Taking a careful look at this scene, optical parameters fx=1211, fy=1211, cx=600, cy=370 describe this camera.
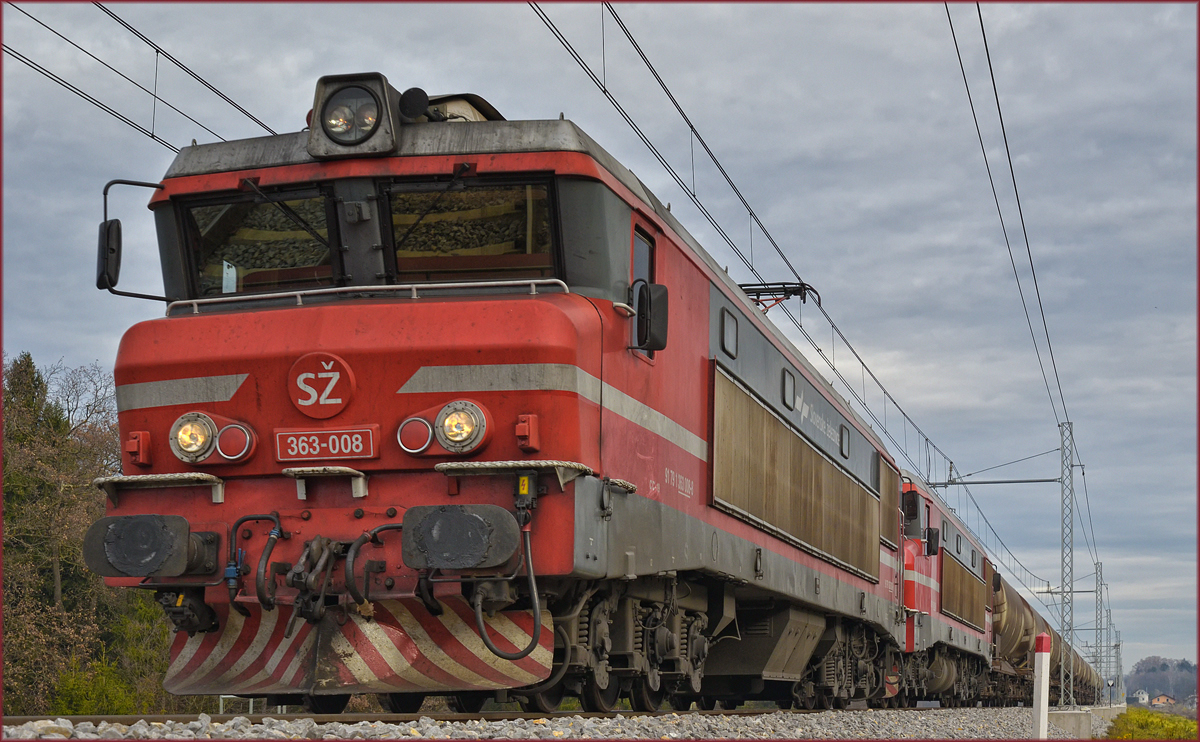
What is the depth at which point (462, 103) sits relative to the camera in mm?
9102

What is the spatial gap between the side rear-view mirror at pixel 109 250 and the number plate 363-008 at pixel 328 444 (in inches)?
78.6

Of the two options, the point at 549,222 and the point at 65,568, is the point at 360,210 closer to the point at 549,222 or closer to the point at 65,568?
the point at 549,222

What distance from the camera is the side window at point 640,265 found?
872 cm

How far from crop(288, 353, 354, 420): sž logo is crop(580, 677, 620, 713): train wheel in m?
2.97

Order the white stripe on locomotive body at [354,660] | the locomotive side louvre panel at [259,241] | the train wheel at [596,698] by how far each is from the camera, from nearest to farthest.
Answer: the white stripe on locomotive body at [354,660] → the locomotive side louvre panel at [259,241] → the train wheel at [596,698]

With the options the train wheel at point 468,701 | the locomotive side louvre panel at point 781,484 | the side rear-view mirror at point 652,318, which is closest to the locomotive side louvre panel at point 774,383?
the locomotive side louvre panel at point 781,484

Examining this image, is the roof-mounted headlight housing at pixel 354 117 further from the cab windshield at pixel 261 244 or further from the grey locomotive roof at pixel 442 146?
the cab windshield at pixel 261 244

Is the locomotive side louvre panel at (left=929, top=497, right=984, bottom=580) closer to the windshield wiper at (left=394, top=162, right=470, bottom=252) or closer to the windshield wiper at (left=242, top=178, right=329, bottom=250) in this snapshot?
the windshield wiper at (left=394, top=162, right=470, bottom=252)

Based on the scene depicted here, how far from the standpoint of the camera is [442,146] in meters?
8.39

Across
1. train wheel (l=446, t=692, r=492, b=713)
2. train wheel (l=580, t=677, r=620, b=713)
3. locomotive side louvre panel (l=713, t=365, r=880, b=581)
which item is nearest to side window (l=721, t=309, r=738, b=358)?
locomotive side louvre panel (l=713, t=365, r=880, b=581)

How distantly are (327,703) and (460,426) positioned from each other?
325 cm

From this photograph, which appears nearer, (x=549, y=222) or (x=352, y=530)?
(x=352, y=530)

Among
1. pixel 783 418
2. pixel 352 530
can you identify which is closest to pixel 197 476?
pixel 352 530

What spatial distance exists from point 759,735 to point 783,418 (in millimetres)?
4683
